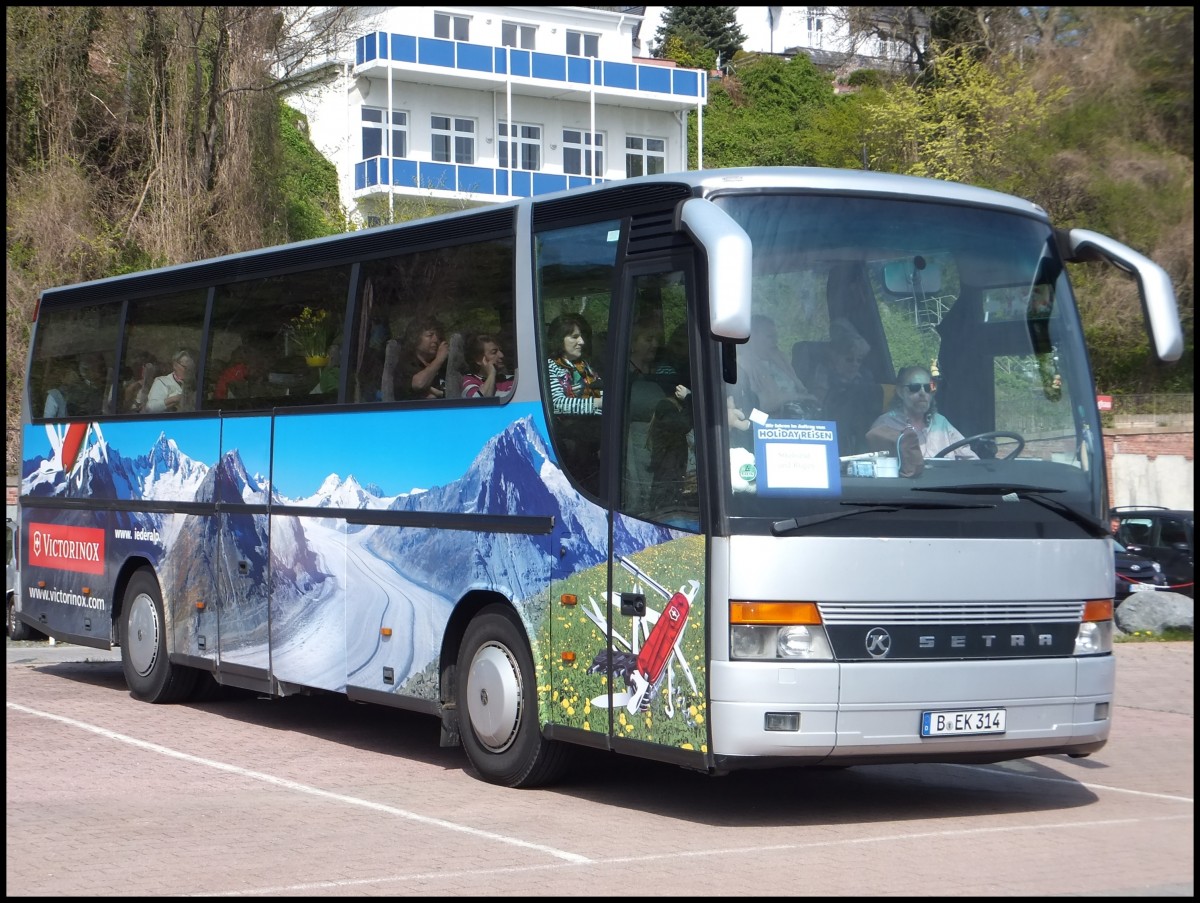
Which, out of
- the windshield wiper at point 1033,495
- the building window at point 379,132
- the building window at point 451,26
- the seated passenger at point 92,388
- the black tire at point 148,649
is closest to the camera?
the windshield wiper at point 1033,495

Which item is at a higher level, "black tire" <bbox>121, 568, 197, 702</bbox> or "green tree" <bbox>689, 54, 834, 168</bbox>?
"green tree" <bbox>689, 54, 834, 168</bbox>

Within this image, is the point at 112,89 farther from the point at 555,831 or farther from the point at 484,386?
the point at 555,831

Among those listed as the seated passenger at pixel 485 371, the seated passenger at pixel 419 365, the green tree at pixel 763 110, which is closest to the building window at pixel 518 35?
the green tree at pixel 763 110

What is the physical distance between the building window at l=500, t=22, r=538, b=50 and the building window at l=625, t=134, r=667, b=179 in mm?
5710

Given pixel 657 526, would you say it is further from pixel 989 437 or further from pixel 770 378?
pixel 989 437

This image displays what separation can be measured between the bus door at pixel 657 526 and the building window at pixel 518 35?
57157 mm

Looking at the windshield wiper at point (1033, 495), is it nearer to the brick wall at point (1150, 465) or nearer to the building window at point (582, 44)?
the brick wall at point (1150, 465)

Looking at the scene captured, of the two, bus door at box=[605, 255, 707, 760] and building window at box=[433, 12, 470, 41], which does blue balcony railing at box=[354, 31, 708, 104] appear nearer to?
building window at box=[433, 12, 470, 41]

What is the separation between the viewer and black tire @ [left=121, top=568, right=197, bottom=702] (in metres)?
14.7

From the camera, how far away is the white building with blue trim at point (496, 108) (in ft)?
186

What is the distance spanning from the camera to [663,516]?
8930 mm

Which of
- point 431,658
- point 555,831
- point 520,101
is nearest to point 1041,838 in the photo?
point 555,831

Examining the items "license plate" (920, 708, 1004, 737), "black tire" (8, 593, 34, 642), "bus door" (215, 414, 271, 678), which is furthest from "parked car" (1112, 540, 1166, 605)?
"license plate" (920, 708, 1004, 737)

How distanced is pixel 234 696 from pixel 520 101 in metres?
47.6
